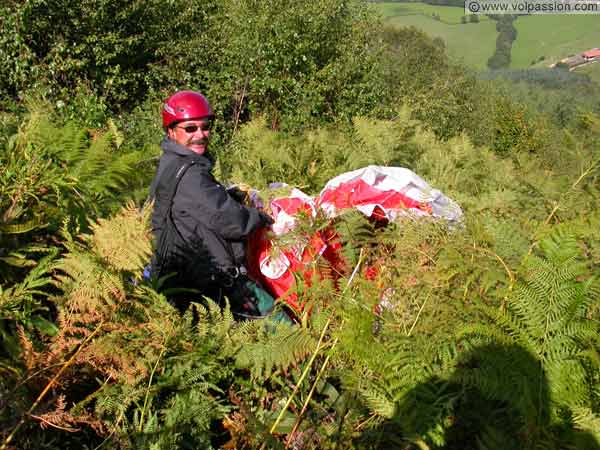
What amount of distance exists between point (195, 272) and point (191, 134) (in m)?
1.04

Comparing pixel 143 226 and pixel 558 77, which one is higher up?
pixel 143 226

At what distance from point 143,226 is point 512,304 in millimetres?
1547

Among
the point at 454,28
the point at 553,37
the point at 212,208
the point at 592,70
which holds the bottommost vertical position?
the point at 592,70

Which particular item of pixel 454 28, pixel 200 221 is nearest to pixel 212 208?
pixel 200 221

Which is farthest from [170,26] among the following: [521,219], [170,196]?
[521,219]

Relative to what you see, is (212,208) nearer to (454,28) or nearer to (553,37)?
(454,28)

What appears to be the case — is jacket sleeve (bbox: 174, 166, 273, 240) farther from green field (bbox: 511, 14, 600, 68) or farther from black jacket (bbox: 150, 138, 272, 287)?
green field (bbox: 511, 14, 600, 68)

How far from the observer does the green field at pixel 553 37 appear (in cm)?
9500

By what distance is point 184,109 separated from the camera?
3.97m

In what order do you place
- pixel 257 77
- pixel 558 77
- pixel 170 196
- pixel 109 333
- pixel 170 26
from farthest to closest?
1. pixel 558 77
2. pixel 170 26
3. pixel 257 77
4. pixel 170 196
5. pixel 109 333

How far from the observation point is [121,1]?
45.0 ft

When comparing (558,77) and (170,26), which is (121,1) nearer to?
(170,26)

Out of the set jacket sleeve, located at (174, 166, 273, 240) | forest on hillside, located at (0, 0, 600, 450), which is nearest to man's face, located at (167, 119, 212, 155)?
jacket sleeve, located at (174, 166, 273, 240)

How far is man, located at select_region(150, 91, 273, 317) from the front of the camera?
3576 mm
